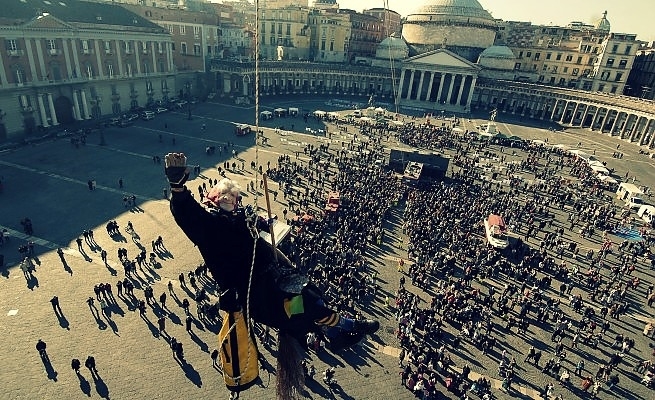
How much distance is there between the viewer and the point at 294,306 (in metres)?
6.50

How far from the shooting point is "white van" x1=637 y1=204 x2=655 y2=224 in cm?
4406

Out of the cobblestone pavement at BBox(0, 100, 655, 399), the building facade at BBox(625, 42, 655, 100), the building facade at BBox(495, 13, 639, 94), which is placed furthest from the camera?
the building facade at BBox(625, 42, 655, 100)

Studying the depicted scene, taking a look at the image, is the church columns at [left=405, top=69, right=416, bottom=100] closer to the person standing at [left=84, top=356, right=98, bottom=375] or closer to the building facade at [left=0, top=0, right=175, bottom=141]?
the building facade at [left=0, top=0, right=175, bottom=141]

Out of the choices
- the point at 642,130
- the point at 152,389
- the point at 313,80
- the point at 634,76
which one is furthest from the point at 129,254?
the point at 634,76

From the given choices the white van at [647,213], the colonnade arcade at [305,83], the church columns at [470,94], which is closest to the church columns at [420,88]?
the colonnade arcade at [305,83]

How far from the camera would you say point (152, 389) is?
18844 millimetres

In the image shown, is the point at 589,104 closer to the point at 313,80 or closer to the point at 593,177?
the point at 593,177

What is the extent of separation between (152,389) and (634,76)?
13508cm

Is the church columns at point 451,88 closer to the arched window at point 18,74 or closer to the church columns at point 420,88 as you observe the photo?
the church columns at point 420,88

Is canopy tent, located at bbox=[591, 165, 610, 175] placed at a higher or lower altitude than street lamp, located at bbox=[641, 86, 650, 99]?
lower

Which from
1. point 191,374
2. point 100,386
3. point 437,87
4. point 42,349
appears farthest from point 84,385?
point 437,87

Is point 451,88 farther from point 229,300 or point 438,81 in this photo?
point 229,300

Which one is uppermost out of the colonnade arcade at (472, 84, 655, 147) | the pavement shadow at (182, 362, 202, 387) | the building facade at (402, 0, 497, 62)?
the building facade at (402, 0, 497, 62)

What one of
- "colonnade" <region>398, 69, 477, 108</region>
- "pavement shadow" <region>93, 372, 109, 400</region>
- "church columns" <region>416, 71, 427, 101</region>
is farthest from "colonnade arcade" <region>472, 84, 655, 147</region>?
"pavement shadow" <region>93, 372, 109, 400</region>
